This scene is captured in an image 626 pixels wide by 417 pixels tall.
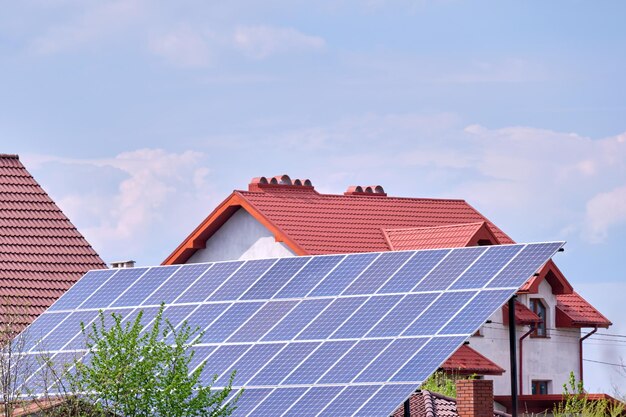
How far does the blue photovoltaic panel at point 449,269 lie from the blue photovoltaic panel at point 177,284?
5.70m

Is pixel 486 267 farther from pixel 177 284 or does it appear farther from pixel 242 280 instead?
pixel 177 284

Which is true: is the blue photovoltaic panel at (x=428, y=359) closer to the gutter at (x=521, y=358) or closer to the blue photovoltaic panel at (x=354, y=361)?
the blue photovoltaic panel at (x=354, y=361)

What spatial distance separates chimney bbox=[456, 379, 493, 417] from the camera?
34.3m

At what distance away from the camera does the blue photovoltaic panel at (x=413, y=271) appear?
29531mm

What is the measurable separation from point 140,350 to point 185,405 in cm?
127

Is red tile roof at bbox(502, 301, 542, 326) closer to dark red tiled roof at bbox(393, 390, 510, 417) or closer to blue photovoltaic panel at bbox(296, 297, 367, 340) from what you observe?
dark red tiled roof at bbox(393, 390, 510, 417)

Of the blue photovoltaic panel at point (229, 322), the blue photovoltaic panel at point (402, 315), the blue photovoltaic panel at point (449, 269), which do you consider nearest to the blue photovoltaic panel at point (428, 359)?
the blue photovoltaic panel at point (402, 315)

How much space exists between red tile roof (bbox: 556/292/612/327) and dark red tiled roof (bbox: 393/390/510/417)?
21336 mm

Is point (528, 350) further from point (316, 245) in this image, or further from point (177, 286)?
point (177, 286)

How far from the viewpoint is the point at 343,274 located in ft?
101

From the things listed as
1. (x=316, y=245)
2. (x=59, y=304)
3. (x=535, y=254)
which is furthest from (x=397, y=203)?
(x=535, y=254)

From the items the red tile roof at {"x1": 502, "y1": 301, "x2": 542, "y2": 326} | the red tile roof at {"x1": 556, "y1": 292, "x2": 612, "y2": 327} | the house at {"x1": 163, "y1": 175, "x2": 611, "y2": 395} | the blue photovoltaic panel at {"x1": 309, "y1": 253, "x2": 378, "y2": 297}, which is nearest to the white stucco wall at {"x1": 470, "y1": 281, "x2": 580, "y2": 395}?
the house at {"x1": 163, "y1": 175, "x2": 611, "y2": 395}

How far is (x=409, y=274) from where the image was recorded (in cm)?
2994

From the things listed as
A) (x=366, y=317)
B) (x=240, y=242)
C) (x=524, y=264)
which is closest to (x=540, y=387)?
(x=240, y=242)
